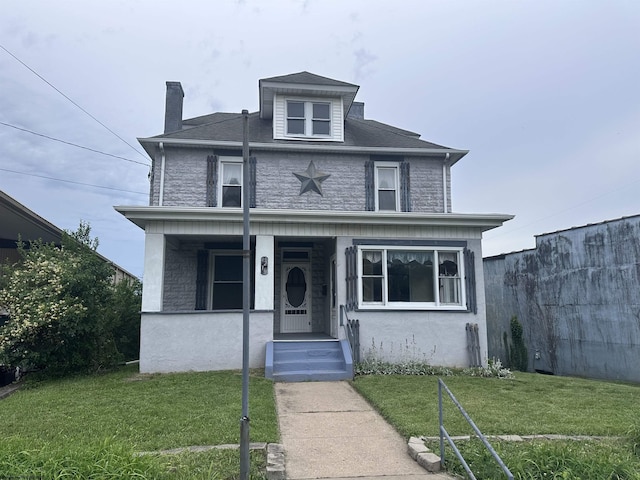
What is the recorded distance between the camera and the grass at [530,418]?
12.9 ft

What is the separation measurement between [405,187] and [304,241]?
3.37 metres

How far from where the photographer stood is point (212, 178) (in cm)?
1205

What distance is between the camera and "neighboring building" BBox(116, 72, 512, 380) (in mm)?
9531

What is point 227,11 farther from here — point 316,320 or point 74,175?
point 74,175

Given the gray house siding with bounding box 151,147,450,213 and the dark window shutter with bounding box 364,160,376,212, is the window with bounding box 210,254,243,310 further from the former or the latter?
the dark window shutter with bounding box 364,160,376,212

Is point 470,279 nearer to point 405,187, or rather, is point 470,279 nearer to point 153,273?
point 405,187

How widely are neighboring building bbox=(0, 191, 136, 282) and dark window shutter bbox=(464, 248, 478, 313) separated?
8795 mm

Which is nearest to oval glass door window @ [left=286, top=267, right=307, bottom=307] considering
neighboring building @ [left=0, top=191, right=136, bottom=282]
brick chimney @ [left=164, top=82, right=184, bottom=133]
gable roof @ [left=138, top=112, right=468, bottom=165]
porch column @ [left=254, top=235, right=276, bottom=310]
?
porch column @ [left=254, top=235, right=276, bottom=310]

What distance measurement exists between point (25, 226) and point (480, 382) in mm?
14453

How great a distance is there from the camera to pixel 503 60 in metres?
11.6

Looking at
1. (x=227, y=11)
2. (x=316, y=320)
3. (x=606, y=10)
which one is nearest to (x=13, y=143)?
(x=227, y=11)

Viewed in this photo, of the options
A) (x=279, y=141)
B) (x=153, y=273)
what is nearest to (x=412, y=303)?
(x=279, y=141)

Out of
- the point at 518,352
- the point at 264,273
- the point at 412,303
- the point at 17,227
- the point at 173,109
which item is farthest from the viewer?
the point at 518,352

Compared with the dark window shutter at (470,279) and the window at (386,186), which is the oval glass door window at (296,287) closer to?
the window at (386,186)
